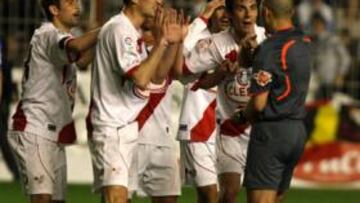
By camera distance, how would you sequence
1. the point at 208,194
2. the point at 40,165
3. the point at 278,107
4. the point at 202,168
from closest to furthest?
the point at 278,107 → the point at 40,165 → the point at 208,194 → the point at 202,168

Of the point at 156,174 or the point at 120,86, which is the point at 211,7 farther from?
the point at 120,86

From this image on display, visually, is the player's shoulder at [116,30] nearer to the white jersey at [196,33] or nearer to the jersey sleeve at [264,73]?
the jersey sleeve at [264,73]

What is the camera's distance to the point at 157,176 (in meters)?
14.0

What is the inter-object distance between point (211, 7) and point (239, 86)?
0.83 metres

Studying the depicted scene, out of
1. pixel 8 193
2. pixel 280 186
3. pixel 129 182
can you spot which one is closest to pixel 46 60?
pixel 129 182

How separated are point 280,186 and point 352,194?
9.78 metres

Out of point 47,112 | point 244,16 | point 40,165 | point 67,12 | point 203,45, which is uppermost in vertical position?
point 67,12

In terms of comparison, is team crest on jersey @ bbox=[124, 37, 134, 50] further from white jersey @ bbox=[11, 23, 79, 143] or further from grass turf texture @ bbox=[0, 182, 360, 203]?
grass turf texture @ bbox=[0, 182, 360, 203]

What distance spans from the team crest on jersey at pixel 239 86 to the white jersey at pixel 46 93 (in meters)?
1.59

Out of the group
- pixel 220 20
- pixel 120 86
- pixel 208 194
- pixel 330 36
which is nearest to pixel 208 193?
pixel 208 194

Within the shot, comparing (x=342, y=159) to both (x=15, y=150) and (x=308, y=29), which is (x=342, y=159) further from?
(x=15, y=150)

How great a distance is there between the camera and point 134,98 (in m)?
12.5

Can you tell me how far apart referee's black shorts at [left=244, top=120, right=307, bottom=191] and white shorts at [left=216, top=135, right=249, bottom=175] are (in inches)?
92.4

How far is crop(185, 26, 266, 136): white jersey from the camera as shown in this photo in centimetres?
1341
